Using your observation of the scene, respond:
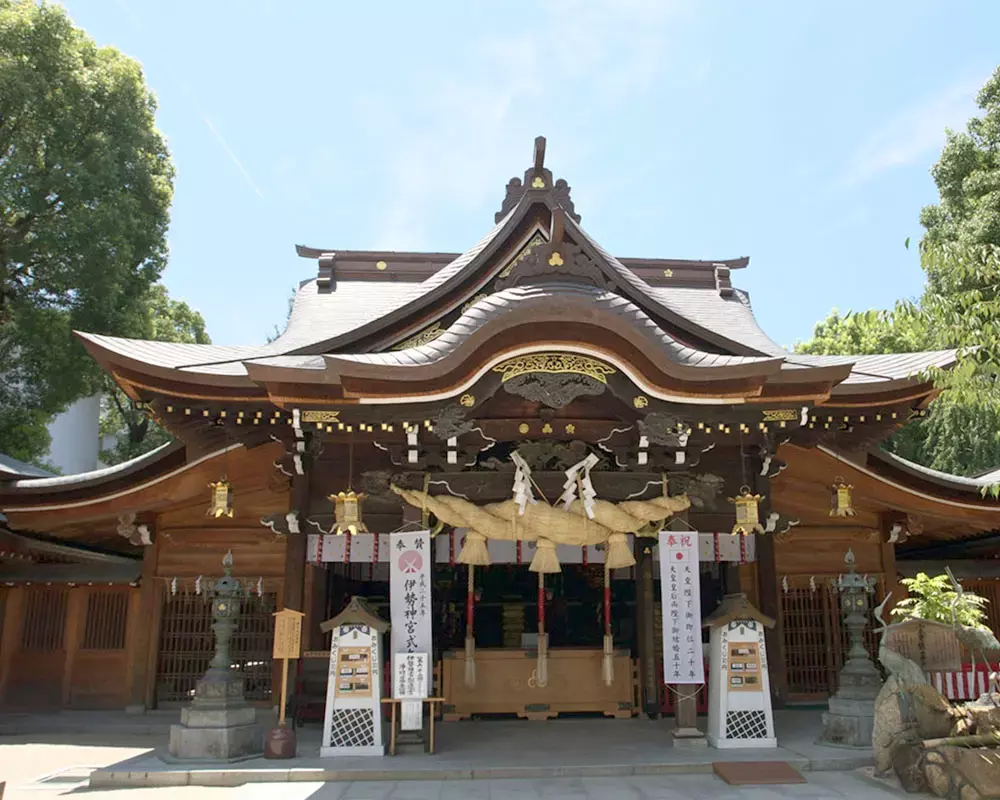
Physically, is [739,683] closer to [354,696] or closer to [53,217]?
[354,696]

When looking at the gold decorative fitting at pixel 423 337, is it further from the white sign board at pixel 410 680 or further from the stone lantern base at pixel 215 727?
the stone lantern base at pixel 215 727

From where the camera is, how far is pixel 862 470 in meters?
10.8

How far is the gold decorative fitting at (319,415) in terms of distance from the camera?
313 inches

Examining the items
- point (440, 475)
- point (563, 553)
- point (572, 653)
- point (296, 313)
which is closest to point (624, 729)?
point (572, 653)

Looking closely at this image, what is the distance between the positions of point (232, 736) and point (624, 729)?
471 centimetres

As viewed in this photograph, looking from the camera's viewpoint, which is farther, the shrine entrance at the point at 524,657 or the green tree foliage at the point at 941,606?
the shrine entrance at the point at 524,657

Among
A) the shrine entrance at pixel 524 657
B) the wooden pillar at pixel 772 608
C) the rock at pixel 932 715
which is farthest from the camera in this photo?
the wooden pillar at pixel 772 608

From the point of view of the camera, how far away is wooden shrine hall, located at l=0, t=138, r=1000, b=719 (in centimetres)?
789

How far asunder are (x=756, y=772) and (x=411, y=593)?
3971mm

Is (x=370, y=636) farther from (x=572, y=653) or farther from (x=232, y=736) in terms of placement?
(x=572, y=653)

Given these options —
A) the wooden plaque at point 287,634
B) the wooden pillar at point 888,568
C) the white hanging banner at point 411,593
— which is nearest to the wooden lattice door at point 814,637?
the wooden pillar at point 888,568

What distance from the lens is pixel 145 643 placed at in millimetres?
10992

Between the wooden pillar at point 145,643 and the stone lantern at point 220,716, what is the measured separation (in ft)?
11.3

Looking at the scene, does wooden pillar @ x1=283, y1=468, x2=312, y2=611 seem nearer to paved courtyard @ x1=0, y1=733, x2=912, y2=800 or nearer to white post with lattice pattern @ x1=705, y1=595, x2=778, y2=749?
paved courtyard @ x1=0, y1=733, x2=912, y2=800
